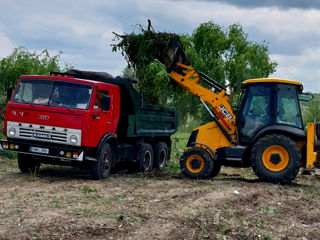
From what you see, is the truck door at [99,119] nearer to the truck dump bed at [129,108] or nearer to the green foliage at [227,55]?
the truck dump bed at [129,108]

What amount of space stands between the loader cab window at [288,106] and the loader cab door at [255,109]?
21 centimetres

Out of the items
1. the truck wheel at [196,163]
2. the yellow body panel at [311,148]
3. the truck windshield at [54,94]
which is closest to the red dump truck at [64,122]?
the truck windshield at [54,94]

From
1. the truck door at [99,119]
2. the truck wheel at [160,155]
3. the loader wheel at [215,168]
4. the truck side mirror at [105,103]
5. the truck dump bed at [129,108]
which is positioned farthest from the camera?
the truck wheel at [160,155]

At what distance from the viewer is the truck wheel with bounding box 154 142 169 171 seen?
17219mm

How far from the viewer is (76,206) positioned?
30.9 feet

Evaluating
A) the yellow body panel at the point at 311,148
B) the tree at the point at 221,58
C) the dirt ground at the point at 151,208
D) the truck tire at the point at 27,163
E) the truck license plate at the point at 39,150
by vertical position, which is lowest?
the dirt ground at the point at 151,208

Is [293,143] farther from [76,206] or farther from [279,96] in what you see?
[76,206]

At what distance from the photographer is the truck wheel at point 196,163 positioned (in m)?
14.1

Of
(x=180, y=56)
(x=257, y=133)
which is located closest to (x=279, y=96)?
(x=257, y=133)

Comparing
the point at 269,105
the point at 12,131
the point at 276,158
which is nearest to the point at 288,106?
the point at 269,105

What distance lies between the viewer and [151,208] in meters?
9.51

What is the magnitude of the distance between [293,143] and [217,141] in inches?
86.5

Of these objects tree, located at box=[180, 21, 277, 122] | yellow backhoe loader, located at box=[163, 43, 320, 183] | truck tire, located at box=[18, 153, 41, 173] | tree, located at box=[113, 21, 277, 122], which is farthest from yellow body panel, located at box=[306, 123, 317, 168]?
tree, located at box=[180, 21, 277, 122]

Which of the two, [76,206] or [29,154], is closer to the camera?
[76,206]
